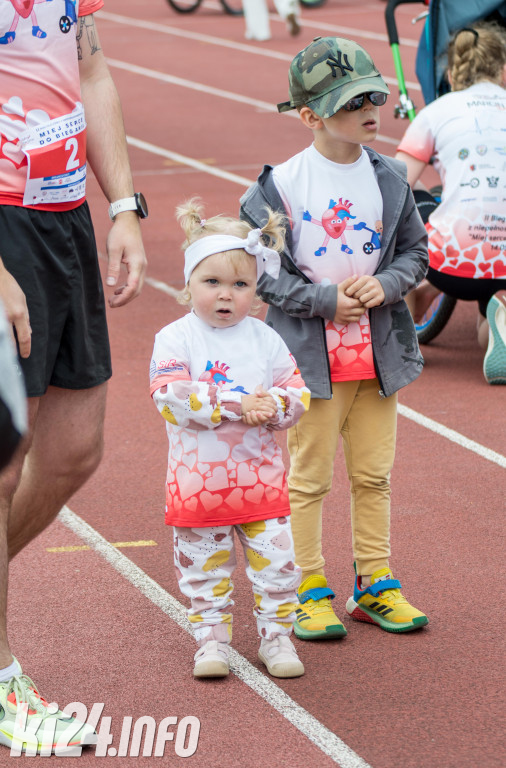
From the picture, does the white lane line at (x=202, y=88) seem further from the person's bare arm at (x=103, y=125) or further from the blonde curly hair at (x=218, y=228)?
the blonde curly hair at (x=218, y=228)

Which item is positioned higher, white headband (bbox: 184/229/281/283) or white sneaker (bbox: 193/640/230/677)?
white headband (bbox: 184/229/281/283)

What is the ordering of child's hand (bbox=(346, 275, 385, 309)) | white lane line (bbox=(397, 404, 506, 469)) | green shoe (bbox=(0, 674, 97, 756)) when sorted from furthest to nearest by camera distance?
white lane line (bbox=(397, 404, 506, 469)) → child's hand (bbox=(346, 275, 385, 309)) → green shoe (bbox=(0, 674, 97, 756))

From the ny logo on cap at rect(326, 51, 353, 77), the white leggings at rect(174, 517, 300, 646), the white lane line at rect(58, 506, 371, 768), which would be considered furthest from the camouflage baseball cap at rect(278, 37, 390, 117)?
the white lane line at rect(58, 506, 371, 768)

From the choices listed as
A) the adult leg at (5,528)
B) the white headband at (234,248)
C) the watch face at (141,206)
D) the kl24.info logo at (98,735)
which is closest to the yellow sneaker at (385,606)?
the kl24.info logo at (98,735)

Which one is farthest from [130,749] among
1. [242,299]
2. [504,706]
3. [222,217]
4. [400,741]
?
[222,217]

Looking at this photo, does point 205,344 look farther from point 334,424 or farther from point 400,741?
→ point 400,741

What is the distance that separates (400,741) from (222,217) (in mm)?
1682

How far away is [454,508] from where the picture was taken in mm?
5449

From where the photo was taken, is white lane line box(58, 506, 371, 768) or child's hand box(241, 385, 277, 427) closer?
white lane line box(58, 506, 371, 768)

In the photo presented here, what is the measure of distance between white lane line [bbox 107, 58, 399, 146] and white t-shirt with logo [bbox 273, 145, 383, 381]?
11.2 meters

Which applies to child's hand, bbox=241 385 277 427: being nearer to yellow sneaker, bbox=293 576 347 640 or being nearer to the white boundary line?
yellow sneaker, bbox=293 576 347 640

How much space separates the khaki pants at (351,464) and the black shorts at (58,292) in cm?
75

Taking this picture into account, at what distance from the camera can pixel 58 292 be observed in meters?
3.75

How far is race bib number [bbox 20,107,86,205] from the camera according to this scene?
359 cm
